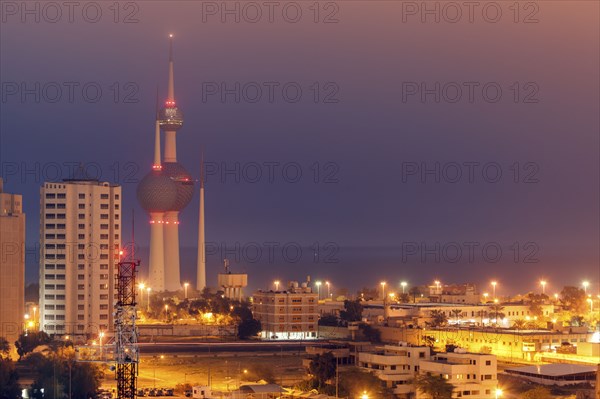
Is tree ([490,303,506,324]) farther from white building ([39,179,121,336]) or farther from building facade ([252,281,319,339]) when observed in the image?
white building ([39,179,121,336])

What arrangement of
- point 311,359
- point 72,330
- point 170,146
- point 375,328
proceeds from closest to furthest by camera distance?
point 311,359
point 375,328
point 72,330
point 170,146

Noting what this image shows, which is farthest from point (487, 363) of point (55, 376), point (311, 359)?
point (55, 376)

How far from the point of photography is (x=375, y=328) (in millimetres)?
58625

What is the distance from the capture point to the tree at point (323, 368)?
147ft

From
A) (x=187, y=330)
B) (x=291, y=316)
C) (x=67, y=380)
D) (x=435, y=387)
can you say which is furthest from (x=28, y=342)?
(x=435, y=387)

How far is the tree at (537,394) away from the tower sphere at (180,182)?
7084cm

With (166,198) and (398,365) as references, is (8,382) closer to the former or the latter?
(398,365)

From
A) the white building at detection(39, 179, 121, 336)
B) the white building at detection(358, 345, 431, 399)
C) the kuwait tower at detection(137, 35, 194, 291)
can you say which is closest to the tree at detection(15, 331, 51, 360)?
the white building at detection(39, 179, 121, 336)

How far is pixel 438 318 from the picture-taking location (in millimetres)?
62156

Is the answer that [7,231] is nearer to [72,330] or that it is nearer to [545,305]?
[72,330]

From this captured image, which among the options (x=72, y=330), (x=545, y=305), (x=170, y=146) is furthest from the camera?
(x=170, y=146)

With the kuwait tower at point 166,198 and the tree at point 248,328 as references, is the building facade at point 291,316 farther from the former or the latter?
the kuwait tower at point 166,198

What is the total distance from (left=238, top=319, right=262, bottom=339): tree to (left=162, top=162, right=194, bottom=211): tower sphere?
44984 millimetres

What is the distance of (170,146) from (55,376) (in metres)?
67.4
